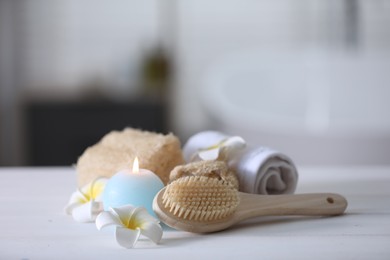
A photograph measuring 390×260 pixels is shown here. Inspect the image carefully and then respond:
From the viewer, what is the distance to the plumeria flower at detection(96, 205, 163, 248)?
72cm

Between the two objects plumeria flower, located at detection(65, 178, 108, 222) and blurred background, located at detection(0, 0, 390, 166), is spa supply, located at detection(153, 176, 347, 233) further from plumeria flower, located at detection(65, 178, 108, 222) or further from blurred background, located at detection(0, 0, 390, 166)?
blurred background, located at detection(0, 0, 390, 166)

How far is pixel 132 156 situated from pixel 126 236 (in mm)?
200

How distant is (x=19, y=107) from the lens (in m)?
3.46

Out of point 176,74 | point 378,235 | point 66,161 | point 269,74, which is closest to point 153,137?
point 378,235

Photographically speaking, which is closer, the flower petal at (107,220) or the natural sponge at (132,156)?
the flower petal at (107,220)

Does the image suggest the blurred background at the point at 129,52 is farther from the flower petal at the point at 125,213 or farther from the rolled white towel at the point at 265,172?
the flower petal at the point at 125,213

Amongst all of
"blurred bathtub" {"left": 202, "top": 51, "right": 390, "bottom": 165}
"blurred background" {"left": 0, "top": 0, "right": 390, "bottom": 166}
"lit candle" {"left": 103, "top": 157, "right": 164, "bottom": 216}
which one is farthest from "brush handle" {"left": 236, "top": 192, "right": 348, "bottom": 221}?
"blurred background" {"left": 0, "top": 0, "right": 390, "bottom": 166}

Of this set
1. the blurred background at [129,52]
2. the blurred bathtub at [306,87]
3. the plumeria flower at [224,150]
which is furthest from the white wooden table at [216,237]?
the blurred background at [129,52]

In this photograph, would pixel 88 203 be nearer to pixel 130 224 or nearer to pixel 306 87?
pixel 130 224

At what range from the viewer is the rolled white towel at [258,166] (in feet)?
3.02

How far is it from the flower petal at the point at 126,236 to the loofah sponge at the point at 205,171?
0.13 metres

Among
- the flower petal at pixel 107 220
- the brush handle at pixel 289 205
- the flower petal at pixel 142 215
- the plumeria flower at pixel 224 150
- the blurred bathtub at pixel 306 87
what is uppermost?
the plumeria flower at pixel 224 150

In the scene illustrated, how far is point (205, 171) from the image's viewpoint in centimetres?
85

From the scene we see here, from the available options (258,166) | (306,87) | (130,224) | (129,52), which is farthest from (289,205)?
(129,52)
